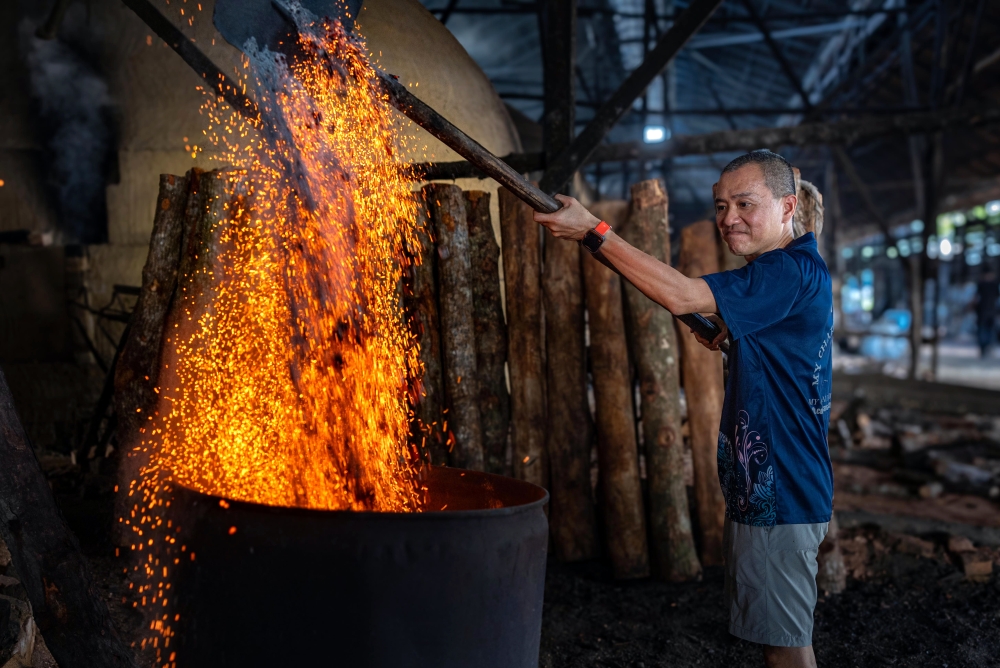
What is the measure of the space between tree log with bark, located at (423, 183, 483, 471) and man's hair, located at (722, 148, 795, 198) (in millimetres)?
1788

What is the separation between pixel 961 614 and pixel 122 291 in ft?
18.8

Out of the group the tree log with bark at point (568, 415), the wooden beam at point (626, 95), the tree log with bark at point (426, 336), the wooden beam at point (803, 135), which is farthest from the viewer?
the wooden beam at point (803, 135)

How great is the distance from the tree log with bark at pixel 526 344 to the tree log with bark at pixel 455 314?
1.08 ft

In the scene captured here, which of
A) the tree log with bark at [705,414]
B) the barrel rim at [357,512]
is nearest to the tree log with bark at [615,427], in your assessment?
the tree log with bark at [705,414]

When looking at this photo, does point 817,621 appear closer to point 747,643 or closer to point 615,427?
point 747,643

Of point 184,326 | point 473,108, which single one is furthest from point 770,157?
point 473,108

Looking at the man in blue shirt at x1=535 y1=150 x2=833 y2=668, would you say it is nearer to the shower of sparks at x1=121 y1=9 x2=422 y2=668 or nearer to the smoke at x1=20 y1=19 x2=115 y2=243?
the shower of sparks at x1=121 y1=9 x2=422 y2=668

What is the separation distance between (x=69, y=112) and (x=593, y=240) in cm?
534

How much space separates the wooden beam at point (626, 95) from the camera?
187 inches

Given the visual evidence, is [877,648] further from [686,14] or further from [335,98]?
[686,14]

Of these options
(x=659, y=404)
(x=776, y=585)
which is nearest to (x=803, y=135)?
(x=659, y=404)

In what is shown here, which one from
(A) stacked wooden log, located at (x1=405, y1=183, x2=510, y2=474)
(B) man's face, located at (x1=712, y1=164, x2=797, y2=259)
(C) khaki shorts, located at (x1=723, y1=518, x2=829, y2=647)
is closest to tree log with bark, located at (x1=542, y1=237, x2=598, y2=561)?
(A) stacked wooden log, located at (x1=405, y1=183, x2=510, y2=474)

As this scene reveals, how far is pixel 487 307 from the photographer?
3.93 meters

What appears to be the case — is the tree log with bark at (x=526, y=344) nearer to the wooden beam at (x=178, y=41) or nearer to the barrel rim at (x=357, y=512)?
the wooden beam at (x=178, y=41)
